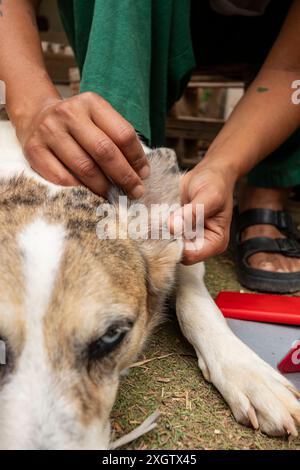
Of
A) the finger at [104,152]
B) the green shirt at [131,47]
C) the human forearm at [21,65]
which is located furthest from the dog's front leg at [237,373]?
the human forearm at [21,65]

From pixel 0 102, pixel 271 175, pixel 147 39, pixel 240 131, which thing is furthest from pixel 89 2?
pixel 271 175

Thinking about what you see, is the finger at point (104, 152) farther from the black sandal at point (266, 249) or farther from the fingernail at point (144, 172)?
the black sandal at point (266, 249)

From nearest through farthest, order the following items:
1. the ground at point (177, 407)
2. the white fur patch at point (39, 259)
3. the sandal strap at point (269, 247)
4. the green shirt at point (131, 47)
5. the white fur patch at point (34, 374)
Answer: the white fur patch at point (34, 374) < the white fur patch at point (39, 259) < the ground at point (177, 407) < the green shirt at point (131, 47) < the sandal strap at point (269, 247)

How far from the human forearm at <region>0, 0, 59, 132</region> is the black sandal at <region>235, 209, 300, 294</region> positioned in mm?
1234

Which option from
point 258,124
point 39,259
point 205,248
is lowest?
point 205,248

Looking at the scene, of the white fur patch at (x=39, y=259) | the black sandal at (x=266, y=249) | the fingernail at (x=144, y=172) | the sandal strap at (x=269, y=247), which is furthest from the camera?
the sandal strap at (x=269, y=247)

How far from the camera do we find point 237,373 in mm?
1497

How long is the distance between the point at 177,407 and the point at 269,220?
1.41m

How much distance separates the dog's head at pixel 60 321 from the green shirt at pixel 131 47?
711 millimetres

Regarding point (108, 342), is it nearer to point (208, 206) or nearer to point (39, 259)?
point (39, 259)

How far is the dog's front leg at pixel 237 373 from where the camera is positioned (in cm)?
138

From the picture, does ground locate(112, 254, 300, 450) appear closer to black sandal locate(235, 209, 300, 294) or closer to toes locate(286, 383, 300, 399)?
toes locate(286, 383, 300, 399)

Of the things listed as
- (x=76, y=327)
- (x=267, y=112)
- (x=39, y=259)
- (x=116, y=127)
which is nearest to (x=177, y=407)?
(x=76, y=327)
